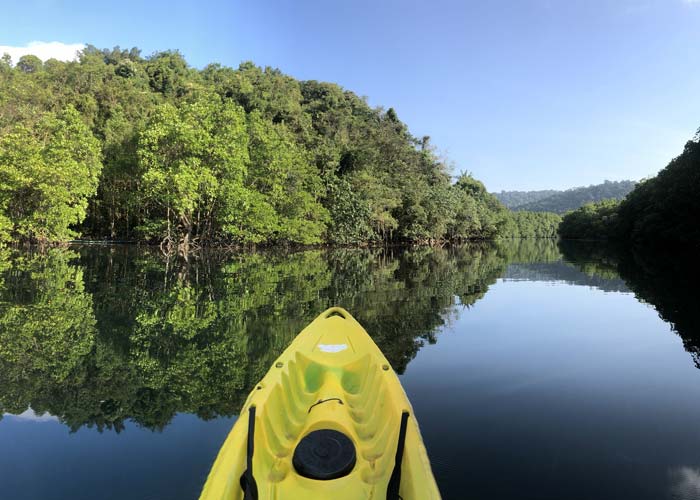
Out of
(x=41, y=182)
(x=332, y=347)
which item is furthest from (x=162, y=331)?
(x=41, y=182)

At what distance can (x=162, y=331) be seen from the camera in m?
6.76

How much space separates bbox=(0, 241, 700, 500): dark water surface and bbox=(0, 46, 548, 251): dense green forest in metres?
15.1

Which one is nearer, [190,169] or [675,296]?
[675,296]

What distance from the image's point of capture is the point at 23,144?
21.5 metres

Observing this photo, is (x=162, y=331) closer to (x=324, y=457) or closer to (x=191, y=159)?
(x=324, y=457)

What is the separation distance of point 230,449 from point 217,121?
1073 inches

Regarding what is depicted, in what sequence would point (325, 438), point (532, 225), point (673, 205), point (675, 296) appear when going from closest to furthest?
1. point (325, 438)
2. point (675, 296)
3. point (673, 205)
4. point (532, 225)

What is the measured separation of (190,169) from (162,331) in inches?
749

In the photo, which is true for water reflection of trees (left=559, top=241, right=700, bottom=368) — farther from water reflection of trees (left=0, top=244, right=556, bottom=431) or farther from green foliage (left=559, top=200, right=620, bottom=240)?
green foliage (left=559, top=200, right=620, bottom=240)

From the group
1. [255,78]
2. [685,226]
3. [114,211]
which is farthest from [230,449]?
[255,78]

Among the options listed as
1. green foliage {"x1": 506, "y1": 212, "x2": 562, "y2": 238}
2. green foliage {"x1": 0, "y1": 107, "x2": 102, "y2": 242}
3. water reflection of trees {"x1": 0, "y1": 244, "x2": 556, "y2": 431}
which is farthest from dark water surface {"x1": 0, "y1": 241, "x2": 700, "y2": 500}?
green foliage {"x1": 506, "y1": 212, "x2": 562, "y2": 238}

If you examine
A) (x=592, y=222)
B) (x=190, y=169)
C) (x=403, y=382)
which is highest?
(x=190, y=169)

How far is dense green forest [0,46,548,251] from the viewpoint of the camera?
915 inches

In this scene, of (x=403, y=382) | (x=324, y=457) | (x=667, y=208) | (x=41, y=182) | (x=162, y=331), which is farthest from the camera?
(x=667, y=208)
